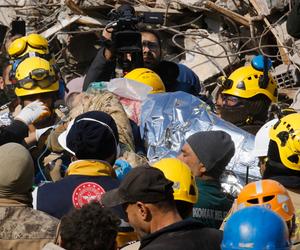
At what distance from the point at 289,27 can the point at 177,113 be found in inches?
40.1

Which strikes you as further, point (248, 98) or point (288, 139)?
point (248, 98)

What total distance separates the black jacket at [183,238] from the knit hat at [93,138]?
1.19 meters

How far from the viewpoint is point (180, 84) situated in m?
7.71

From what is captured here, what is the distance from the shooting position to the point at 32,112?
6.70 meters

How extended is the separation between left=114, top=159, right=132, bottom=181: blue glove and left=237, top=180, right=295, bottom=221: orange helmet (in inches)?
53.2

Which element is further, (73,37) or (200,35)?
(73,37)

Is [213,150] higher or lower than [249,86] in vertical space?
higher

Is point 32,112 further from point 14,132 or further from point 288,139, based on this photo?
point 288,139

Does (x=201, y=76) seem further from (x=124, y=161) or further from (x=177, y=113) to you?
(x=124, y=161)

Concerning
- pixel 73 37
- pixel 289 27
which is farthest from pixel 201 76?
pixel 289 27

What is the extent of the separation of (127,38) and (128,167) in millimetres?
1636

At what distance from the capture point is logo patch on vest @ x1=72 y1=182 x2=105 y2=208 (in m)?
5.20

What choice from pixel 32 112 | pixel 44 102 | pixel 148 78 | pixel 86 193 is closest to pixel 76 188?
pixel 86 193

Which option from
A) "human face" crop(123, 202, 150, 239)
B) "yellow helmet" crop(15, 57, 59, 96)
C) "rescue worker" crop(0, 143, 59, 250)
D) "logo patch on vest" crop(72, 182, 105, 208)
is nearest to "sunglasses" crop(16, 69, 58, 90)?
"yellow helmet" crop(15, 57, 59, 96)
